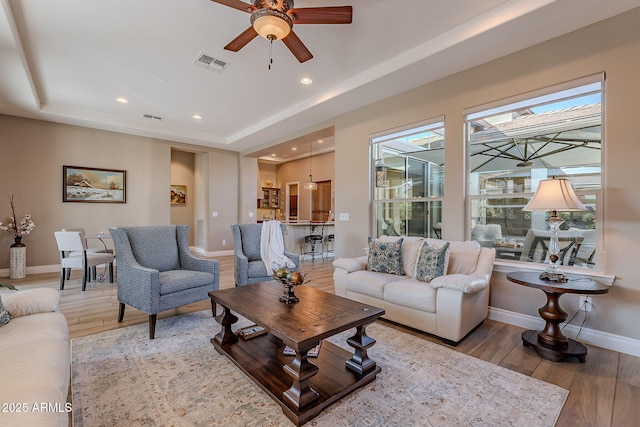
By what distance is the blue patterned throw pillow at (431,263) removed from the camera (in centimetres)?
293

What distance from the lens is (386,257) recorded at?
11.0 feet

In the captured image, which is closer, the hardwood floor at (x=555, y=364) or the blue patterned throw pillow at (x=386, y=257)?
the hardwood floor at (x=555, y=364)

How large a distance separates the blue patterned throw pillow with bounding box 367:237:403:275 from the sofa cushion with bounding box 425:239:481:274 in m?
0.43

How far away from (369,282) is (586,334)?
201 centimetres

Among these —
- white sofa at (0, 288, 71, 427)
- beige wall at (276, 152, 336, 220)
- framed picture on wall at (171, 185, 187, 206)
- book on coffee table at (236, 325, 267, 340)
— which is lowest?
book on coffee table at (236, 325, 267, 340)

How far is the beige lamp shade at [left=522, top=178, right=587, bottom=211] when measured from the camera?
2328 millimetres

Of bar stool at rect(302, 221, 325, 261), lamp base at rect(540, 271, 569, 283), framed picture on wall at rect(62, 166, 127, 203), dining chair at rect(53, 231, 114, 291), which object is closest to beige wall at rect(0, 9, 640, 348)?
framed picture on wall at rect(62, 166, 127, 203)

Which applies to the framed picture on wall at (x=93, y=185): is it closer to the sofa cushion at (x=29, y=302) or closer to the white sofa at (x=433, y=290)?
the sofa cushion at (x=29, y=302)

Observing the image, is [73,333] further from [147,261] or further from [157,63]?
[157,63]

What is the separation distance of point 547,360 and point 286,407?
2.17 m

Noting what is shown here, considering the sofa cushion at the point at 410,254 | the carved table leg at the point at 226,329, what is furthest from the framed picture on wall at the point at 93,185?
the sofa cushion at the point at 410,254

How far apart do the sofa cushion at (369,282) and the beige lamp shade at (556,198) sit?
1.52 meters

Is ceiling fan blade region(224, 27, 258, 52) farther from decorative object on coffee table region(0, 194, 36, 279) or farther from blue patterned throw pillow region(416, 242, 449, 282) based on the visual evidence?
decorative object on coffee table region(0, 194, 36, 279)

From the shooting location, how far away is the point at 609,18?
251 centimetres
